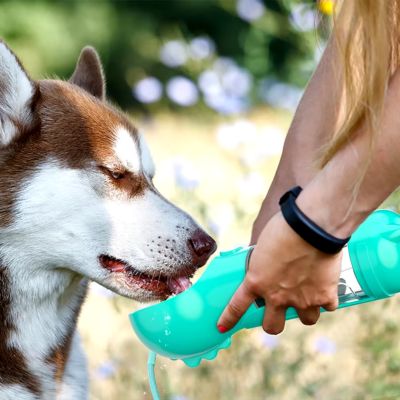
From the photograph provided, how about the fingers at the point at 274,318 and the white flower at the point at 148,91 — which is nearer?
the fingers at the point at 274,318

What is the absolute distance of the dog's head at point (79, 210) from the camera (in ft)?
9.23

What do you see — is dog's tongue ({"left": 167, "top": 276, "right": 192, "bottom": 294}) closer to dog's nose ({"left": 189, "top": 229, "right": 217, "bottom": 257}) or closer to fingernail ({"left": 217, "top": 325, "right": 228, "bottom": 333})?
dog's nose ({"left": 189, "top": 229, "right": 217, "bottom": 257})

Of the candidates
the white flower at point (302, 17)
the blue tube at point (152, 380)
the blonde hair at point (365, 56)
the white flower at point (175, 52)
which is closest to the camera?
the blonde hair at point (365, 56)

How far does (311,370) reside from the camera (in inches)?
165

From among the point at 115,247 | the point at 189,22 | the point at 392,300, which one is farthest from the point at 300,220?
the point at 189,22

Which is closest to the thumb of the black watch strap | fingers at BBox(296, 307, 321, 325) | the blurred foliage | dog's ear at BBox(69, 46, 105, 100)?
fingers at BBox(296, 307, 321, 325)

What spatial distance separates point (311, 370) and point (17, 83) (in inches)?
77.7

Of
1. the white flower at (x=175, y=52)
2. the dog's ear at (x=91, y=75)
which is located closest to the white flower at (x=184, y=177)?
the dog's ear at (x=91, y=75)

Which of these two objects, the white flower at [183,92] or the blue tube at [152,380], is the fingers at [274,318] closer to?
the blue tube at [152,380]

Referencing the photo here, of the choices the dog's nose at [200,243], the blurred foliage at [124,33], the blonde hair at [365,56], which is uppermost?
the blonde hair at [365,56]

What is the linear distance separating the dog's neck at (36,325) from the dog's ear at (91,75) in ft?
2.29

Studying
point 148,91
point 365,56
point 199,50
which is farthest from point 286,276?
point 199,50

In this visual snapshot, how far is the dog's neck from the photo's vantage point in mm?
2816

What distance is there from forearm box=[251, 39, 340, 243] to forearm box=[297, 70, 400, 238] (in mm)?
615
